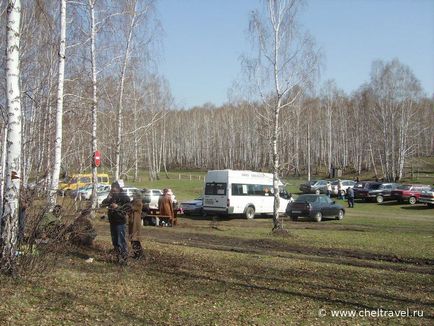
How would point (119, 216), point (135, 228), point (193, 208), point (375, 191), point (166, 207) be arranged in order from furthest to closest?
point (375, 191)
point (193, 208)
point (166, 207)
point (135, 228)
point (119, 216)

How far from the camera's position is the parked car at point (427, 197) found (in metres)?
35.5

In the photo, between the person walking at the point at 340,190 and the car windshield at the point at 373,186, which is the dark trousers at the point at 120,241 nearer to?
the car windshield at the point at 373,186

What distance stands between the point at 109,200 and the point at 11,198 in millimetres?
2369

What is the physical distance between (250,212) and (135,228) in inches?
681

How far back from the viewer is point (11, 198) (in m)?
6.81

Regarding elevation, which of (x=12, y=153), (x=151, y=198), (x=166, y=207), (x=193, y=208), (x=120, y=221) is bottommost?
(x=193, y=208)

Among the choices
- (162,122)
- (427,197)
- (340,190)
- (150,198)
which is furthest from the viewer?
(162,122)

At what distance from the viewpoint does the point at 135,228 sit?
9766mm

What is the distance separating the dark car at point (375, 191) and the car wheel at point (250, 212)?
58.2ft

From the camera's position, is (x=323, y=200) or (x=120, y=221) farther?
(x=323, y=200)

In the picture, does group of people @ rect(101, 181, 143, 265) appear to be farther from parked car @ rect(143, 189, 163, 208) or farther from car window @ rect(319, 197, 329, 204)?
car window @ rect(319, 197, 329, 204)

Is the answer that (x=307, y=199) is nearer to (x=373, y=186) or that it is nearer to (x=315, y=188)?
(x=373, y=186)

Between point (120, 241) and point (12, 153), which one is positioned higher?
point (12, 153)

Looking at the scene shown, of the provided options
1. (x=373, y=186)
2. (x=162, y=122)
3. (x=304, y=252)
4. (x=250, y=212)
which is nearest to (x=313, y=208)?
(x=250, y=212)
